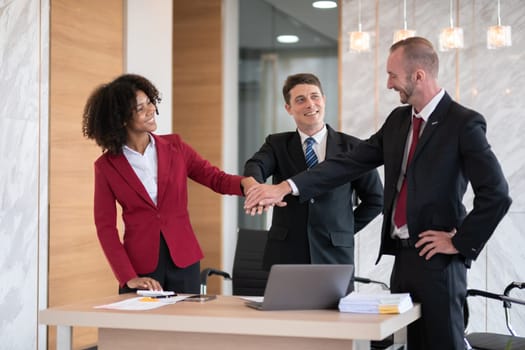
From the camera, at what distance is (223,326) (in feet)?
9.08

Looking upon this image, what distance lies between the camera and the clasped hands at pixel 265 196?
3.77m

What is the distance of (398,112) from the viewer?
3.49m

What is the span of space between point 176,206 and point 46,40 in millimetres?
2241

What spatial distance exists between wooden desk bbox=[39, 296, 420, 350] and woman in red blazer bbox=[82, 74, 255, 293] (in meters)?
0.52

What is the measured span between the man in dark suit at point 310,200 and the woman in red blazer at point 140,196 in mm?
501

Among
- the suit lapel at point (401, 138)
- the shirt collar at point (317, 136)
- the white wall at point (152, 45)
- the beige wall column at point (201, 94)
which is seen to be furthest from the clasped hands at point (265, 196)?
the beige wall column at point (201, 94)

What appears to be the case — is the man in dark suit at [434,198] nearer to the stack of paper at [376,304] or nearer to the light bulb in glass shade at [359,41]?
the stack of paper at [376,304]

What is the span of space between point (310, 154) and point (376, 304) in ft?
4.72

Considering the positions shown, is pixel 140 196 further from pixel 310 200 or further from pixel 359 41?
pixel 359 41

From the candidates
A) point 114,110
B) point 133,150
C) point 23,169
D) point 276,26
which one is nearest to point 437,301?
point 133,150

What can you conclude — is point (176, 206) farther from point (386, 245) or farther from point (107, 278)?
point (107, 278)

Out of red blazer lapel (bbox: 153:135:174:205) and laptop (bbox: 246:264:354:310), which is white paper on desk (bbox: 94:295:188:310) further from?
red blazer lapel (bbox: 153:135:174:205)

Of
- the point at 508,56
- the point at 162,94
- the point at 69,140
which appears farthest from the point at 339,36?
the point at 69,140

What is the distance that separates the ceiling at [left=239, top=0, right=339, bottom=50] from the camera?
8992mm
